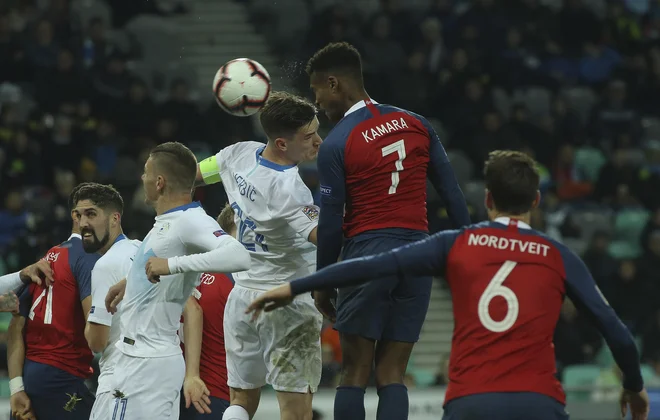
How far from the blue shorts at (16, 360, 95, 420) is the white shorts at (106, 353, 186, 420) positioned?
1073 mm

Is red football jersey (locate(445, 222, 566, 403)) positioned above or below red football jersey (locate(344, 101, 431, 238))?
below

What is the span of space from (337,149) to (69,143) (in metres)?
8.02

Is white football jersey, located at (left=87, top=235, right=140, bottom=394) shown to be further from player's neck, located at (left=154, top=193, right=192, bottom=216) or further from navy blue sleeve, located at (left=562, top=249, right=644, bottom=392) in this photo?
navy blue sleeve, located at (left=562, top=249, right=644, bottom=392)

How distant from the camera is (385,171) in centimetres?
562

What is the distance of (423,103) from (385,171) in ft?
32.0

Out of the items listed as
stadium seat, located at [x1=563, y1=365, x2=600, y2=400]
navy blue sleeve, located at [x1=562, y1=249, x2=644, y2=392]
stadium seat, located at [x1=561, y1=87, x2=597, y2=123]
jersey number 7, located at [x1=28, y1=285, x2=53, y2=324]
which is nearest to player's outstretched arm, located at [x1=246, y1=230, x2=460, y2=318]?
navy blue sleeve, located at [x1=562, y1=249, x2=644, y2=392]

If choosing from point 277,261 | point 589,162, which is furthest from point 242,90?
point 589,162

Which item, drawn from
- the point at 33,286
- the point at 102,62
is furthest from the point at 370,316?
the point at 102,62

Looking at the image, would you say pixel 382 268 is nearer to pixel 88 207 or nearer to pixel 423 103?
pixel 88 207

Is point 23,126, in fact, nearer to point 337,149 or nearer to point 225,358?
point 225,358

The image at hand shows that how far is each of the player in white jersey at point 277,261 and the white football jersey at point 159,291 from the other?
0.60 metres

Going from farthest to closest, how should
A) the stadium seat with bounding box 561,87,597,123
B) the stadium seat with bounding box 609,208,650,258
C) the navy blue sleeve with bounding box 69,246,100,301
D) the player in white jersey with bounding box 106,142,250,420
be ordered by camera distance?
the stadium seat with bounding box 561,87,597,123 < the stadium seat with bounding box 609,208,650,258 < the navy blue sleeve with bounding box 69,246,100,301 < the player in white jersey with bounding box 106,142,250,420

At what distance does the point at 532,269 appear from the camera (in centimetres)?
436

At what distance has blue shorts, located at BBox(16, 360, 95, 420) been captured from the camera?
6539 mm
